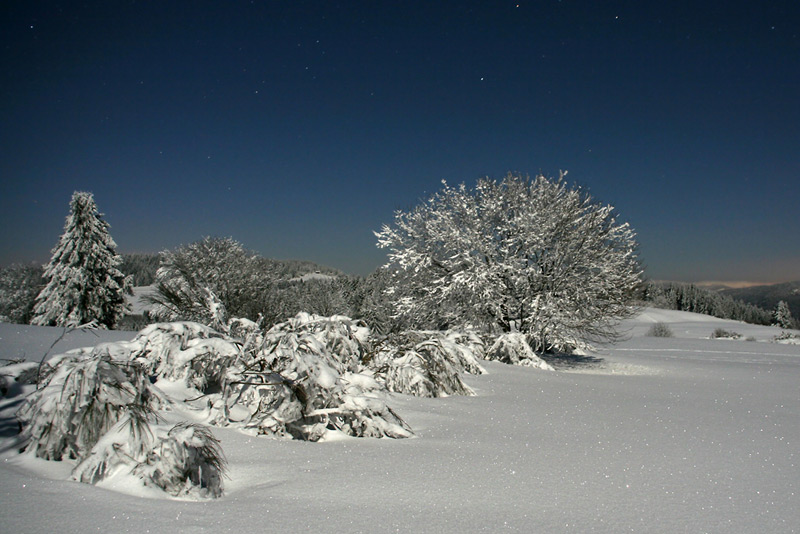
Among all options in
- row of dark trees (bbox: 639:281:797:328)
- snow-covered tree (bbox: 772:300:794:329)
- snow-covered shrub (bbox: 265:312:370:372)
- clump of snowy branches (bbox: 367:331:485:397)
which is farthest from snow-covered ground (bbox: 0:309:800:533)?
row of dark trees (bbox: 639:281:797:328)

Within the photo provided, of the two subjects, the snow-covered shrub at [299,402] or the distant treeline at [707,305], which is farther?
the distant treeline at [707,305]

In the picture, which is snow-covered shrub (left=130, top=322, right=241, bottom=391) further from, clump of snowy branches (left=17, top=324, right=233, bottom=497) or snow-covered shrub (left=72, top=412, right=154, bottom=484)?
snow-covered shrub (left=72, top=412, right=154, bottom=484)

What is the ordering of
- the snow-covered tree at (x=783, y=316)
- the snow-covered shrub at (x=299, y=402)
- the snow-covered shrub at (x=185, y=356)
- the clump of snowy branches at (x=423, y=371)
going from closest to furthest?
the snow-covered shrub at (x=299, y=402), the snow-covered shrub at (x=185, y=356), the clump of snowy branches at (x=423, y=371), the snow-covered tree at (x=783, y=316)

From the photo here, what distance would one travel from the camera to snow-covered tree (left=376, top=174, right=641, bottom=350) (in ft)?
37.9

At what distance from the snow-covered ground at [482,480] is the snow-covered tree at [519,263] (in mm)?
7180

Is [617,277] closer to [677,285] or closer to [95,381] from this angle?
[95,381]

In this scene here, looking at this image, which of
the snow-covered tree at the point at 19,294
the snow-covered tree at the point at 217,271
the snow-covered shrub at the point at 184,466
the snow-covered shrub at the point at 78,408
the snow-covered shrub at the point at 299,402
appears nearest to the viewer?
the snow-covered shrub at the point at 184,466

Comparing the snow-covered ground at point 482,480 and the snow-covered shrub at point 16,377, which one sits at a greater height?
the snow-covered shrub at point 16,377

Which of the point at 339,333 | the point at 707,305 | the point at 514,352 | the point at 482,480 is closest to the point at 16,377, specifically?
the point at 339,333

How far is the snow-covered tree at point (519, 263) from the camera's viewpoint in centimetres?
1155

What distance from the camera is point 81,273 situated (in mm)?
24719

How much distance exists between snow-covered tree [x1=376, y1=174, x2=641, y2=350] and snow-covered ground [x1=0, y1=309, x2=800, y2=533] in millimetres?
7180

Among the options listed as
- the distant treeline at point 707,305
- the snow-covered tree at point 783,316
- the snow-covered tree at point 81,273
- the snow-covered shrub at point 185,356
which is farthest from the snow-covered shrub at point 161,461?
the distant treeline at point 707,305

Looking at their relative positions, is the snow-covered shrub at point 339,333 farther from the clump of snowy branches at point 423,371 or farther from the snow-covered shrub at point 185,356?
the snow-covered shrub at point 185,356
